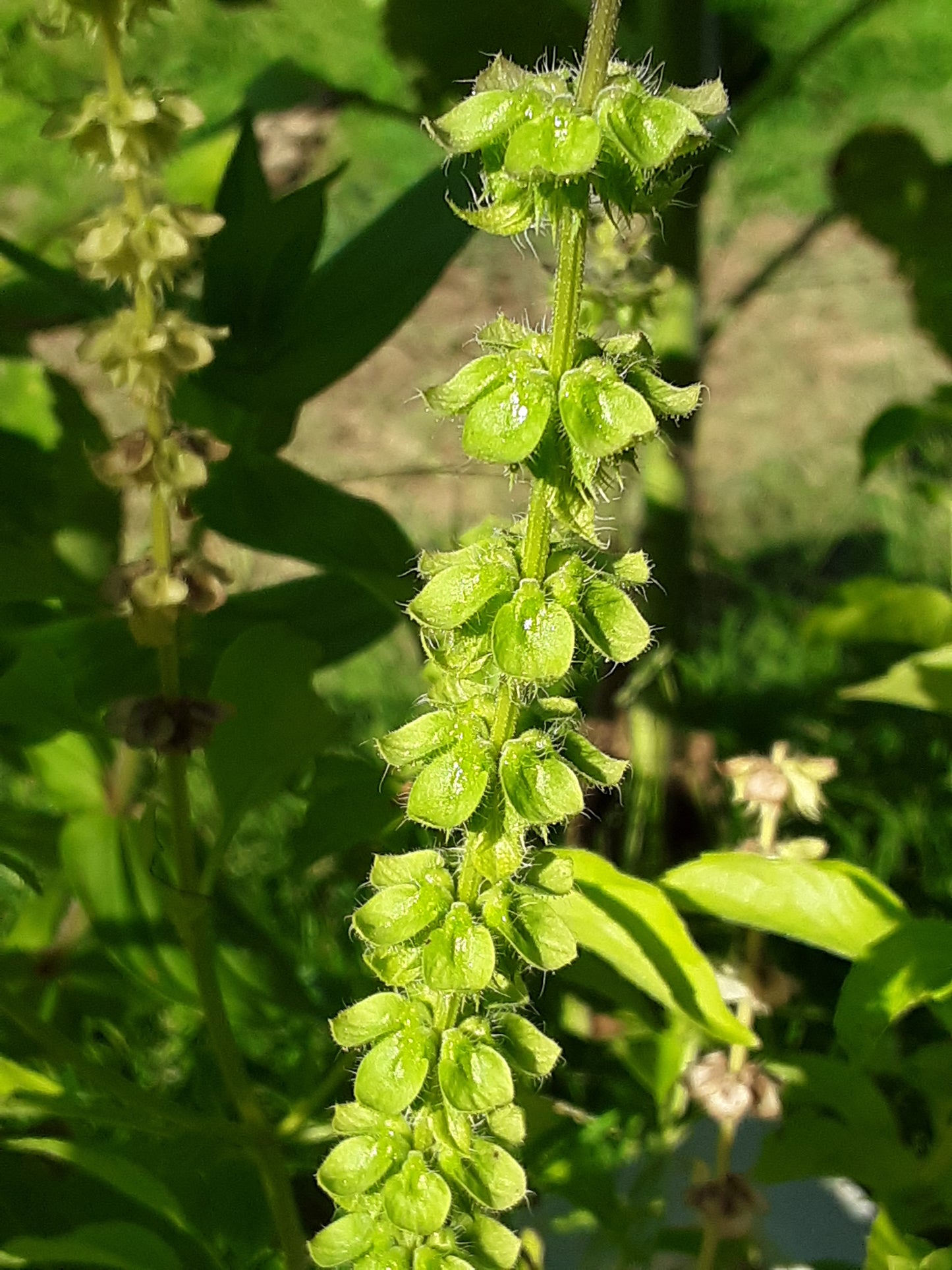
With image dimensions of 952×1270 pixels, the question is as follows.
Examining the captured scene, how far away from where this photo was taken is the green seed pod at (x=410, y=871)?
0.45 meters

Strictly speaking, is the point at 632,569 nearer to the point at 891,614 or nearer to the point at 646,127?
the point at 646,127

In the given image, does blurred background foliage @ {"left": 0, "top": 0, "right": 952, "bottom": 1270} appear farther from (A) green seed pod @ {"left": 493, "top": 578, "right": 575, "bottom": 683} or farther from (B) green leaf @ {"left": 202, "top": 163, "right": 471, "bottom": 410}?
(A) green seed pod @ {"left": 493, "top": 578, "right": 575, "bottom": 683}

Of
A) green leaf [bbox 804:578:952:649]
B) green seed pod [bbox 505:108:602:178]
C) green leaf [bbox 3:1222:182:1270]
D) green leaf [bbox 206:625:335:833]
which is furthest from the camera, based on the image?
green leaf [bbox 804:578:952:649]

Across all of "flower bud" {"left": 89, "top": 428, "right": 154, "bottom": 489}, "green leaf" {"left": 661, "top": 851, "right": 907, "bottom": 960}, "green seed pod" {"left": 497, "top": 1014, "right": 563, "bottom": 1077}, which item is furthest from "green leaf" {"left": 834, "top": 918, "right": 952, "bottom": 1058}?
"flower bud" {"left": 89, "top": 428, "right": 154, "bottom": 489}

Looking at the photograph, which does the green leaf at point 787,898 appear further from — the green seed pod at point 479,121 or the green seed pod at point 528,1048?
the green seed pod at point 479,121

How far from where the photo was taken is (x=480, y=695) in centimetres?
43

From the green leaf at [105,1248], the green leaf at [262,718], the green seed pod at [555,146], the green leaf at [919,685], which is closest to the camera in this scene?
the green seed pod at [555,146]

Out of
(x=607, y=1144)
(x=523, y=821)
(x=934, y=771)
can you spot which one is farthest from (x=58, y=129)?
(x=934, y=771)

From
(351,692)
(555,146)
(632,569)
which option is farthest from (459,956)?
(351,692)

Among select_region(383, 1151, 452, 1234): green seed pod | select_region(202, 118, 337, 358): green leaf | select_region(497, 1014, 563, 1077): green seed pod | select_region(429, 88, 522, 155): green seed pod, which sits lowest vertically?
select_region(383, 1151, 452, 1234): green seed pod

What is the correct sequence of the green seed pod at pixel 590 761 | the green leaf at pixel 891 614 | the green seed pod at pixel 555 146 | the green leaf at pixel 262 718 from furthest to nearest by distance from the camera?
the green leaf at pixel 891 614, the green leaf at pixel 262 718, the green seed pod at pixel 590 761, the green seed pod at pixel 555 146

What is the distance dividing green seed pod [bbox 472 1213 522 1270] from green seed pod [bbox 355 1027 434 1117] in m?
0.08

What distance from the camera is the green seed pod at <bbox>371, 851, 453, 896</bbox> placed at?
45 centimetres

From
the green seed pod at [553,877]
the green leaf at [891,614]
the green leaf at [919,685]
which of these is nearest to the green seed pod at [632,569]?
the green seed pod at [553,877]
